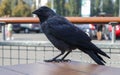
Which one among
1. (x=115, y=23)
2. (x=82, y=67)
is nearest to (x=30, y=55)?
(x=115, y=23)

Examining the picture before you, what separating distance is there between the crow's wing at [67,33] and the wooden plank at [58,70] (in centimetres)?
33

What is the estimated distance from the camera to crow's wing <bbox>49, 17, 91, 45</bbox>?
3.84 metres

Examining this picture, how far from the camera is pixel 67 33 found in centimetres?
387

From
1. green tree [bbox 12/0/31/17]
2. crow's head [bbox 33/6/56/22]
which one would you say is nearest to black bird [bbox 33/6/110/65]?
crow's head [bbox 33/6/56/22]

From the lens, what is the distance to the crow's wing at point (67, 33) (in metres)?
3.84

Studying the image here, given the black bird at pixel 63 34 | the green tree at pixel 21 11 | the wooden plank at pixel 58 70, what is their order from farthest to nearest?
the green tree at pixel 21 11 → the black bird at pixel 63 34 → the wooden plank at pixel 58 70

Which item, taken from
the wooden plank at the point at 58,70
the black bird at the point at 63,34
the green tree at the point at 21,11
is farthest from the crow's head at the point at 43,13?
the green tree at the point at 21,11

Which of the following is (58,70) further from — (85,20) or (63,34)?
(85,20)

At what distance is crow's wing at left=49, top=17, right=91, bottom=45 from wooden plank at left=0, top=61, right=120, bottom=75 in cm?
33

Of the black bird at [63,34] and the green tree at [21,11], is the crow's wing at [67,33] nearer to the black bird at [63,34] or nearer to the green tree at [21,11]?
the black bird at [63,34]

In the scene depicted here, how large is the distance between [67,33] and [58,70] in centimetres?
71

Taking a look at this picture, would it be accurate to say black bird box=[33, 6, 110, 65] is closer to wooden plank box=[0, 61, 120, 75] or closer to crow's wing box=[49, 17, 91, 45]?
crow's wing box=[49, 17, 91, 45]

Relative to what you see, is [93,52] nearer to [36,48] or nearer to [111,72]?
[111,72]

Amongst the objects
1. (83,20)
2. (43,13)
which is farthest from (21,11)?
(43,13)
